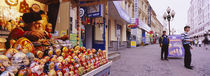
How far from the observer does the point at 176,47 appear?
816cm

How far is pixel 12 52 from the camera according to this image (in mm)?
1402

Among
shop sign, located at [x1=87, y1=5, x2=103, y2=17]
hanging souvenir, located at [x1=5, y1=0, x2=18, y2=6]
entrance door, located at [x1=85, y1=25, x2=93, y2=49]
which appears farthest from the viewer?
entrance door, located at [x1=85, y1=25, x2=93, y2=49]

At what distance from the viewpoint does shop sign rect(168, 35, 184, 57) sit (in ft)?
26.6

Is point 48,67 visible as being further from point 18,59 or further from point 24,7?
point 24,7

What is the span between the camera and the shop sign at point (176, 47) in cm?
810

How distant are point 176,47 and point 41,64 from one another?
8.34 m

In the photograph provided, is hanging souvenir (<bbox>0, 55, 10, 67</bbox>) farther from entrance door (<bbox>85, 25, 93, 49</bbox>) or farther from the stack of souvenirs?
entrance door (<bbox>85, 25, 93, 49</bbox>)

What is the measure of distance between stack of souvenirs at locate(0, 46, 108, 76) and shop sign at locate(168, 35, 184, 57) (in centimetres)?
732

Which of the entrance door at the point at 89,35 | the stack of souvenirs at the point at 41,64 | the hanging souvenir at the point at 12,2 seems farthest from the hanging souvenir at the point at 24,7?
the entrance door at the point at 89,35

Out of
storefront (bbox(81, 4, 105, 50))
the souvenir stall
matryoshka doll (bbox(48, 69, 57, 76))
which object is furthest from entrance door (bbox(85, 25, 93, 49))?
matryoshka doll (bbox(48, 69, 57, 76))

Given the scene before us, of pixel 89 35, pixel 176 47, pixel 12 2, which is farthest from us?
pixel 89 35

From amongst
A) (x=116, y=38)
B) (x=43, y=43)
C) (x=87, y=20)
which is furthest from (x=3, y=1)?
(x=116, y=38)

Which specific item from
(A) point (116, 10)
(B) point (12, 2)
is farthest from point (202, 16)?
(B) point (12, 2)

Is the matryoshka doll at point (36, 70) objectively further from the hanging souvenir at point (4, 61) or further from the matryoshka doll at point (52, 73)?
the hanging souvenir at point (4, 61)
